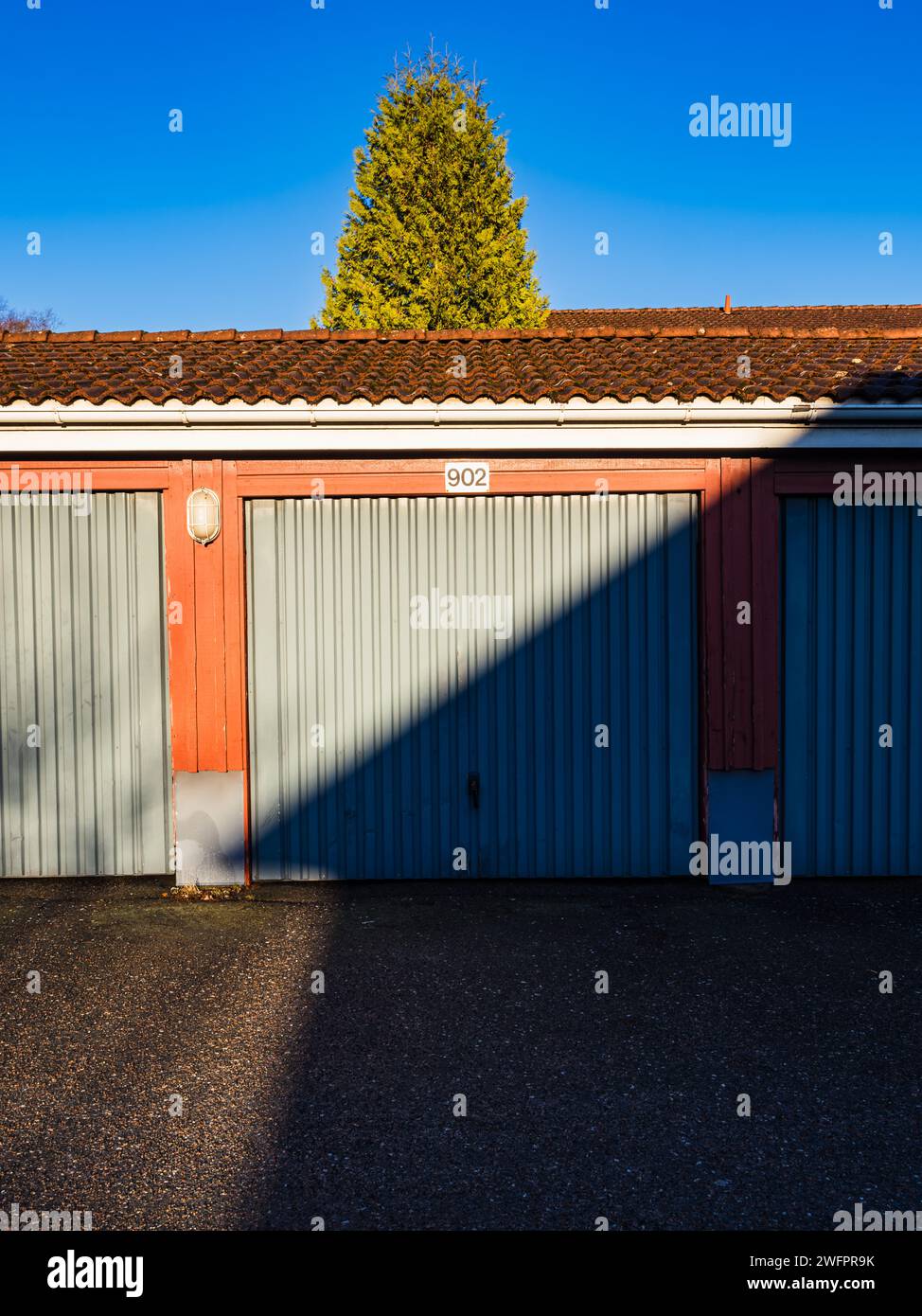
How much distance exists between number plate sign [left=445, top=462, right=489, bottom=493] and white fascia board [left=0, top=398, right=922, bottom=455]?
0.18 m

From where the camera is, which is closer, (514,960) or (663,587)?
(514,960)

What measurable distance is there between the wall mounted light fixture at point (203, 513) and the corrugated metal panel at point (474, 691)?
1.00 ft

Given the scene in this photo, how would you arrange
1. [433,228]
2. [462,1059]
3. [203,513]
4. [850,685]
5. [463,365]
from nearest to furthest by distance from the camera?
1. [462,1059]
2. [203,513]
3. [850,685]
4. [463,365]
5. [433,228]

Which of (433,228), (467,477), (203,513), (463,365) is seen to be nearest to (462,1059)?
(467,477)

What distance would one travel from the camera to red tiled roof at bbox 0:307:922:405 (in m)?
6.00

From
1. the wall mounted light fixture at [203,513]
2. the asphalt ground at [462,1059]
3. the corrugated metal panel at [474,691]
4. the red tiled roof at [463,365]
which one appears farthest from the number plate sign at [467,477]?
the asphalt ground at [462,1059]

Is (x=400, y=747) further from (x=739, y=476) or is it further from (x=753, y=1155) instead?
(x=753, y=1155)

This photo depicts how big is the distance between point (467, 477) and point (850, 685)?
9.23 ft

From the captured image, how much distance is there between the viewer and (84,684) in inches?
255

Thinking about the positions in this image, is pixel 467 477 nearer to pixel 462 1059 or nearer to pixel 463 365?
pixel 463 365

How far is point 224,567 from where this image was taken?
6.36 meters

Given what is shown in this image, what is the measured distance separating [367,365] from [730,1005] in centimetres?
505

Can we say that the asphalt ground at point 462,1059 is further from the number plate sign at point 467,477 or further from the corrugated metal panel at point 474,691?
the number plate sign at point 467,477
